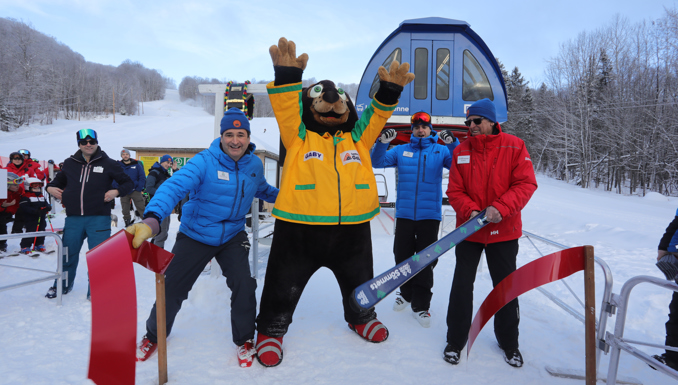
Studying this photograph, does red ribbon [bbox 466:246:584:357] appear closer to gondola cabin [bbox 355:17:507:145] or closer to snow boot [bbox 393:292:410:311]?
snow boot [bbox 393:292:410:311]

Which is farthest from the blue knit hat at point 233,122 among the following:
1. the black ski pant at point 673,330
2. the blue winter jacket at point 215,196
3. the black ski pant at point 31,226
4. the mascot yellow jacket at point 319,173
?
the black ski pant at point 31,226

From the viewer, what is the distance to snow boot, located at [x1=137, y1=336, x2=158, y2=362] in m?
2.19

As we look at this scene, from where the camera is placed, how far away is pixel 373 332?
2.51 meters

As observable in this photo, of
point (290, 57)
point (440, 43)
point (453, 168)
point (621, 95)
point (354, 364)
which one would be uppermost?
point (621, 95)

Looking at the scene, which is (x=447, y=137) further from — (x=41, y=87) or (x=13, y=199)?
(x=41, y=87)

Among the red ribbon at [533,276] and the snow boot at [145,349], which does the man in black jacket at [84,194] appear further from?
the red ribbon at [533,276]

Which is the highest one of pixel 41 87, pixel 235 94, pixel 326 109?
pixel 41 87

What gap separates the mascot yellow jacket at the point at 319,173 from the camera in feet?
7.33

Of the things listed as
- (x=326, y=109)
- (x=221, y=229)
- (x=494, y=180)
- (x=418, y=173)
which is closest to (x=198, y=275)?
(x=221, y=229)

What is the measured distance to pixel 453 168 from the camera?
8.45ft

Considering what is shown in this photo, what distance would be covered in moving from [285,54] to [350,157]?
0.80 meters

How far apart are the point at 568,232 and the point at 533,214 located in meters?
2.18

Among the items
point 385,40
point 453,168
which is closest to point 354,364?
point 453,168

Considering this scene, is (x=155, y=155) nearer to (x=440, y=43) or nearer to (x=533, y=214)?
(x=440, y=43)
